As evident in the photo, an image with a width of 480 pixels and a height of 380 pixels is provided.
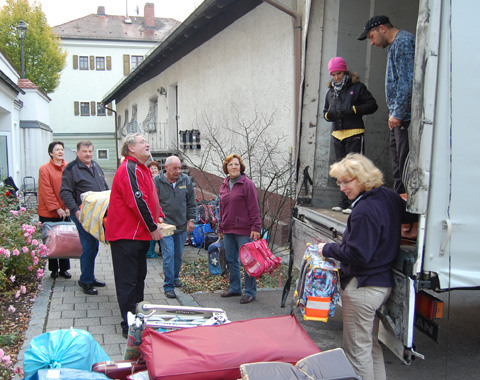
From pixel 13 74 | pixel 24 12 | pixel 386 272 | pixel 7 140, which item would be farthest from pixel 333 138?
pixel 24 12

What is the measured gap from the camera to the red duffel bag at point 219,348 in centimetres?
214

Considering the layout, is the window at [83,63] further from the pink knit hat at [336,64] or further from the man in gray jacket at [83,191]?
the pink knit hat at [336,64]

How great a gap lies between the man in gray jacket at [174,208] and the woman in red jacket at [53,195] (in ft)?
4.42

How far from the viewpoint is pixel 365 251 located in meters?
2.85

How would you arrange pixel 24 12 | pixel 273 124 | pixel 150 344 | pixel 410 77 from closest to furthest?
pixel 150 344, pixel 410 77, pixel 273 124, pixel 24 12

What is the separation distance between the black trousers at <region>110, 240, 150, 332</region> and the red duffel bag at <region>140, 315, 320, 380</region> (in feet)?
5.85

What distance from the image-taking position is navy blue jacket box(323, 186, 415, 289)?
287 cm

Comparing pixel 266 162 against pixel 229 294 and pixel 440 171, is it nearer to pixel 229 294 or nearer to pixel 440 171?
pixel 229 294

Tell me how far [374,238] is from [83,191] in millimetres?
3778

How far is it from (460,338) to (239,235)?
249cm

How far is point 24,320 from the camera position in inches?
180

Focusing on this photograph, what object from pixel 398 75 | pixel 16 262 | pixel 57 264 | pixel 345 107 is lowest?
pixel 57 264

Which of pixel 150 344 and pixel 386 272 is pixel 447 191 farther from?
pixel 150 344

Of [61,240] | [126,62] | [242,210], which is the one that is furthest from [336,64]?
[126,62]
